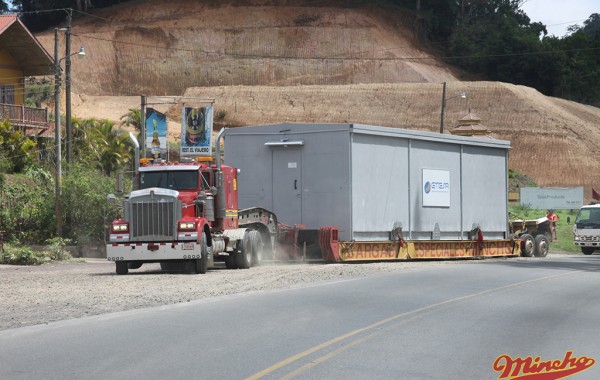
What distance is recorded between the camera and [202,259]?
23.8 meters

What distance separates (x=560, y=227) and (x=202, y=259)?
121 feet

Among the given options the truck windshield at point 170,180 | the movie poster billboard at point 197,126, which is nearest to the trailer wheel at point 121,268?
the truck windshield at point 170,180

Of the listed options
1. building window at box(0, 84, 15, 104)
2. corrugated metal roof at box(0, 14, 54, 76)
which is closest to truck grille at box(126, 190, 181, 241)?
corrugated metal roof at box(0, 14, 54, 76)

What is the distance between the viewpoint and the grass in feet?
154

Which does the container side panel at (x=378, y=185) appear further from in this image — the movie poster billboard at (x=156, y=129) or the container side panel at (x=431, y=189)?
the movie poster billboard at (x=156, y=129)

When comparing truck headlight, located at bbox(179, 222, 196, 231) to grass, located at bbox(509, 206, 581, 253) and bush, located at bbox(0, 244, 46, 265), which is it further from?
grass, located at bbox(509, 206, 581, 253)

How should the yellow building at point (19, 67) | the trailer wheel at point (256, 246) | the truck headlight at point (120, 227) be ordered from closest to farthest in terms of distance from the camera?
1. the truck headlight at point (120, 227)
2. the trailer wheel at point (256, 246)
3. the yellow building at point (19, 67)

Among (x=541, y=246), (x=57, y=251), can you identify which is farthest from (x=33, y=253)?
(x=541, y=246)

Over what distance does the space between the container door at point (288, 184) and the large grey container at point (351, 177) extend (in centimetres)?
3

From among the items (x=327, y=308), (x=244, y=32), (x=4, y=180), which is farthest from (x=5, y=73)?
(x=244, y=32)

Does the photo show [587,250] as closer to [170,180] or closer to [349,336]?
[170,180]

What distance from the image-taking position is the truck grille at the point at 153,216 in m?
23.5

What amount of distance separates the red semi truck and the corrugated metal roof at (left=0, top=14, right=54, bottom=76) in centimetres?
2520

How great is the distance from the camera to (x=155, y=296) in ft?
59.7
